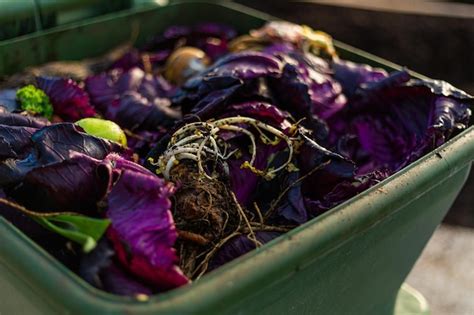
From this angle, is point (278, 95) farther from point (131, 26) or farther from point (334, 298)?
point (131, 26)

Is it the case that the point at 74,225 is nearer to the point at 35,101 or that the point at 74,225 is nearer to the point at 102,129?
the point at 102,129

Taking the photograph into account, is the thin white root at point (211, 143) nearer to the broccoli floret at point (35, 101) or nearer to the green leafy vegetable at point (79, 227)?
the green leafy vegetable at point (79, 227)

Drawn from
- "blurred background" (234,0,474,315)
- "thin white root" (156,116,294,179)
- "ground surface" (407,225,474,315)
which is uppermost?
"thin white root" (156,116,294,179)

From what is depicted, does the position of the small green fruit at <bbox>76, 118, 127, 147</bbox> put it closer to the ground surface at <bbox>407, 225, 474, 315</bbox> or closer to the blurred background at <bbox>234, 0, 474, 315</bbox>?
the ground surface at <bbox>407, 225, 474, 315</bbox>

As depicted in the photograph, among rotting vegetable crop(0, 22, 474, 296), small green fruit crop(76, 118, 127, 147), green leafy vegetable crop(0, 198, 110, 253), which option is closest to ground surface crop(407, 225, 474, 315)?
rotting vegetable crop(0, 22, 474, 296)

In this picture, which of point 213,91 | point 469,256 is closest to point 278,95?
point 213,91

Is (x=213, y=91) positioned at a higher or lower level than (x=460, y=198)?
higher
